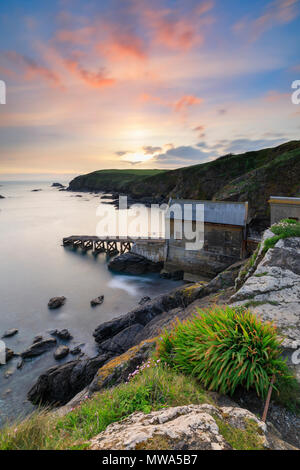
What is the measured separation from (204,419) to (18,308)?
1975cm

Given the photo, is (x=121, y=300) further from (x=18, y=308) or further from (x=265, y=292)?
(x=265, y=292)

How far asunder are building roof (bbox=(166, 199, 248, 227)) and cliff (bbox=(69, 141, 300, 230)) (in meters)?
5.21

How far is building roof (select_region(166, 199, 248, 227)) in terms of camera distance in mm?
20655

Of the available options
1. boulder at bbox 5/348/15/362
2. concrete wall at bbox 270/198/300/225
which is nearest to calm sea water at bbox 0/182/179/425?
boulder at bbox 5/348/15/362

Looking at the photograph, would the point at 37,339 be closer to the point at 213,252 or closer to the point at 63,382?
the point at 63,382

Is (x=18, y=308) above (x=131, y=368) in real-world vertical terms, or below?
below

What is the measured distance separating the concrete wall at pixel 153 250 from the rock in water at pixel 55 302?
33.1ft

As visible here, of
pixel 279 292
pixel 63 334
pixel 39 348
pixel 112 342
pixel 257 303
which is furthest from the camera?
pixel 63 334

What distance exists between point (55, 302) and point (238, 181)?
44911 mm

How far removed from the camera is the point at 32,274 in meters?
25.6

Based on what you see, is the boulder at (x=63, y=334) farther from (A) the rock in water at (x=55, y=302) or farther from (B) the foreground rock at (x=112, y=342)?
(A) the rock in water at (x=55, y=302)

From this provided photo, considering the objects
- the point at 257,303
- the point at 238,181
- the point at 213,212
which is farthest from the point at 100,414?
the point at 238,181

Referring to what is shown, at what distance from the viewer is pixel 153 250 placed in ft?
83.0
